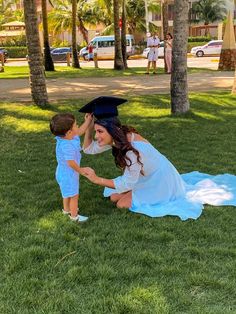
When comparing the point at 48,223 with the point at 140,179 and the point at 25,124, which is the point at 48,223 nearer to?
the point at 140,179

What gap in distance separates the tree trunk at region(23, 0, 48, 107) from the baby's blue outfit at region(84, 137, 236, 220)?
545cm

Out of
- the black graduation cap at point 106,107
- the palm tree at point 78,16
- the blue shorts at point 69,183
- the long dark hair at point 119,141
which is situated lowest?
the blue shorts at point 69,183

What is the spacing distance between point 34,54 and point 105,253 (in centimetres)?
700

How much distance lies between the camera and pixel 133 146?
4617 millimetres

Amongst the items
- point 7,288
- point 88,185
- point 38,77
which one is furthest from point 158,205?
point 38,77

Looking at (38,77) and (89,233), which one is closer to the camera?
(89,233)

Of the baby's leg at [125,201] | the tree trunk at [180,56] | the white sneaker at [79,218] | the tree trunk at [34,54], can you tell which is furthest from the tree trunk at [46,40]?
the white sneaker at [79,218]

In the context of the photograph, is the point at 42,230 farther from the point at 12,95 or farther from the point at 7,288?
the point at 12,95

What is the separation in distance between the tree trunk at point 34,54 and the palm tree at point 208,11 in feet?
189

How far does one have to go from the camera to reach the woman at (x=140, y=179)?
14.8ft

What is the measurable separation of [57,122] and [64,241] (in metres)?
1.10

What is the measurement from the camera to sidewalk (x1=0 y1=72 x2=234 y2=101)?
12781 millimetres

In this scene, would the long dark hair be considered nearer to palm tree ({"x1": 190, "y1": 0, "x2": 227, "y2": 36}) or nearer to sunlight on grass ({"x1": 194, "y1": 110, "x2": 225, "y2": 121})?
sunlight on grass ({"x1": 194, "y1": 110, "x2": 225, "y2": 121})

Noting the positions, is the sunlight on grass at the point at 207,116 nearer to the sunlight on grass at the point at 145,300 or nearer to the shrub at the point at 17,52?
the sunlight on grass at the point at 145,300
